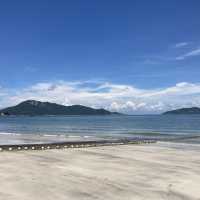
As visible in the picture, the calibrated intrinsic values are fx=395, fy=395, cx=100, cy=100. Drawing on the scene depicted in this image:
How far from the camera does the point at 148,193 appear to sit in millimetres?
16719

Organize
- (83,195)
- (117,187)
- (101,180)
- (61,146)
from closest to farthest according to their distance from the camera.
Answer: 1. (83,195)
2. (117,187)
3. (101,180)
4. (61,146)

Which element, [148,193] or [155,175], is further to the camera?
[155,175]

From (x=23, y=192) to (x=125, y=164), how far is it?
11.2 meters

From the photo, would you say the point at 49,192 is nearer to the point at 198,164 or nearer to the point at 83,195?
the point at 83,195

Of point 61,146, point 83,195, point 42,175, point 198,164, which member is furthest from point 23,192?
point 61,146

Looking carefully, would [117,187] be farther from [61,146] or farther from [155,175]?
[61,146]

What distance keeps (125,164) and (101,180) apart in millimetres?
7008

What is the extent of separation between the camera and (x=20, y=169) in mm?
22125

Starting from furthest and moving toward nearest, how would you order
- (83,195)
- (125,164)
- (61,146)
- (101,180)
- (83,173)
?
(61,146) < (125,164) < (83,173) < (101,180) < (83,195)

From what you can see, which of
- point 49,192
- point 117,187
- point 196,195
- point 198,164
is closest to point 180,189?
point 196,195

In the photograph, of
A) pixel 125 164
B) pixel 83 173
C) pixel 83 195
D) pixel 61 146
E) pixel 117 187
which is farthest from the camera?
pixel 61 146

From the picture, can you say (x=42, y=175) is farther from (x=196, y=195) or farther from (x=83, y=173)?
(x=196, y=195)

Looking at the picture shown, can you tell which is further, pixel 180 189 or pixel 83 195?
pixel 180 189

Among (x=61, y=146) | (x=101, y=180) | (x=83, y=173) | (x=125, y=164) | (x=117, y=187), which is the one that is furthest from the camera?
(x=61, y=146)
